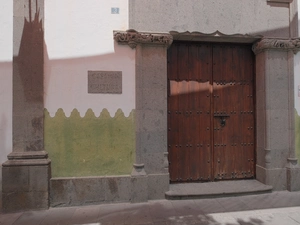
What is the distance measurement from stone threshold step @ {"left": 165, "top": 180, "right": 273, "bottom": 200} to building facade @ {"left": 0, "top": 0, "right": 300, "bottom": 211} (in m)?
0.18

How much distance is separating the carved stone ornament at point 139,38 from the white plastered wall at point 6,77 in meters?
2.02

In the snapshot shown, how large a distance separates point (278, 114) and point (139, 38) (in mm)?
3428

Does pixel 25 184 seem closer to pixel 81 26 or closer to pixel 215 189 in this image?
pixel 81 26

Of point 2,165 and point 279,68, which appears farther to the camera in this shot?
point 279,68

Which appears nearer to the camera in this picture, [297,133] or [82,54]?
[82,54]

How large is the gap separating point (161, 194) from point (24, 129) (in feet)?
9.61

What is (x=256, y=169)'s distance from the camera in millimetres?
5016

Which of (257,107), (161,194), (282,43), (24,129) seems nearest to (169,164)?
(161,194)

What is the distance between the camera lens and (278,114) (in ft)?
15.5

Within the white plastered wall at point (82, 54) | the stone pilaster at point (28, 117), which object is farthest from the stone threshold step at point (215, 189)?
the stone pilaster at point (28, 117)

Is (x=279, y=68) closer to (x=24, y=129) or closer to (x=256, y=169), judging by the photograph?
(x=256, y=169)

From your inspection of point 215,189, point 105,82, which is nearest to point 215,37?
point 105,82

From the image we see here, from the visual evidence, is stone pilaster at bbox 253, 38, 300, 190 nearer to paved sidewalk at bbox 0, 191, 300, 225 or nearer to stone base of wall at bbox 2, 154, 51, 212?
paved sidewalk at bbox 0, 191, 300, 225

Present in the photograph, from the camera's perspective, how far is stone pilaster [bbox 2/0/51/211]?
3.93m
